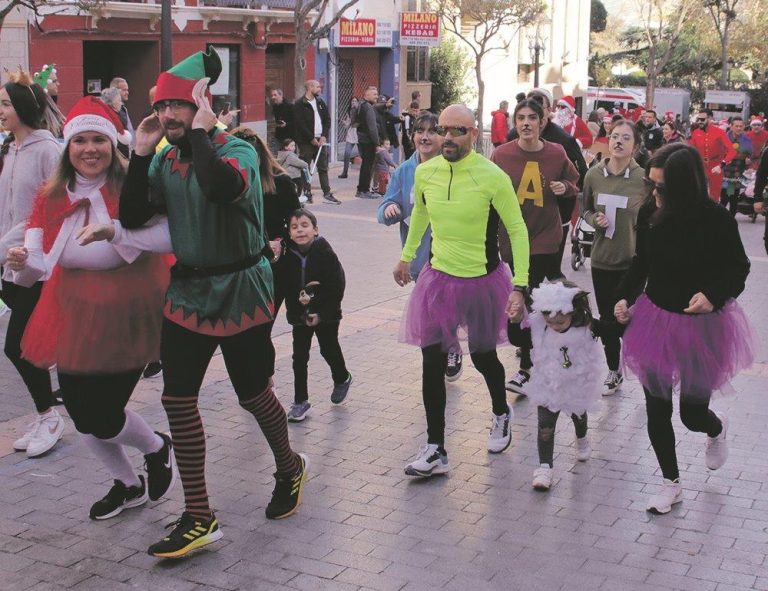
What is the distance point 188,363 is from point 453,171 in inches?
78.3

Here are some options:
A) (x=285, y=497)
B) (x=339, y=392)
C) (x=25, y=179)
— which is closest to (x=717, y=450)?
(x=285, y=497)

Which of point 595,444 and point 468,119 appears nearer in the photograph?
point 468,119

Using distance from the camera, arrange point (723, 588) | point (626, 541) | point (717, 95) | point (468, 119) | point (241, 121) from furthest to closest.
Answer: point (717, 95) < point (241, 121) < point (468, 119) < point (626, 541) < point (723, 588)

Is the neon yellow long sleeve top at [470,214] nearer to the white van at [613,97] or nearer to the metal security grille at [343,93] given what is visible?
the metal security grille at [343,93]

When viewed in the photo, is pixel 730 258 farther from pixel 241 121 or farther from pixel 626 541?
pixel 241 121

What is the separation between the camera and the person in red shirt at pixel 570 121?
15.3m

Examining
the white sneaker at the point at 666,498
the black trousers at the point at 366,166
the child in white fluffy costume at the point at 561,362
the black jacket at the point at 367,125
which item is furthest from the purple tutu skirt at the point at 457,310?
the black jacket at the point at 367,125

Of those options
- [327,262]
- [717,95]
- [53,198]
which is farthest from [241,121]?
[717,95]

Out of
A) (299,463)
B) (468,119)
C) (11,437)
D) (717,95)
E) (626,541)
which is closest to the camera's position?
(626,541)

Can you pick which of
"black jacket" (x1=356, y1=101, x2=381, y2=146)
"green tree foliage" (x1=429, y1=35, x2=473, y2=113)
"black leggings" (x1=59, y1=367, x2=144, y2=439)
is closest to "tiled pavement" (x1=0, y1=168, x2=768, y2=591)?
"black leggings" (x1=59, y1=367, x2=144, y2=439)

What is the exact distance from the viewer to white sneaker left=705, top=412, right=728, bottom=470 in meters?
6.04

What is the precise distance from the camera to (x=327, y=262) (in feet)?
23.7

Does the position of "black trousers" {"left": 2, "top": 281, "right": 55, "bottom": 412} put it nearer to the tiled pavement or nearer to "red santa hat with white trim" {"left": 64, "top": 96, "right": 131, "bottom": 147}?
the tiled pavement

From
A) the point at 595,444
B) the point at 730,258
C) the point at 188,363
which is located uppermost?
the point at 730,258
